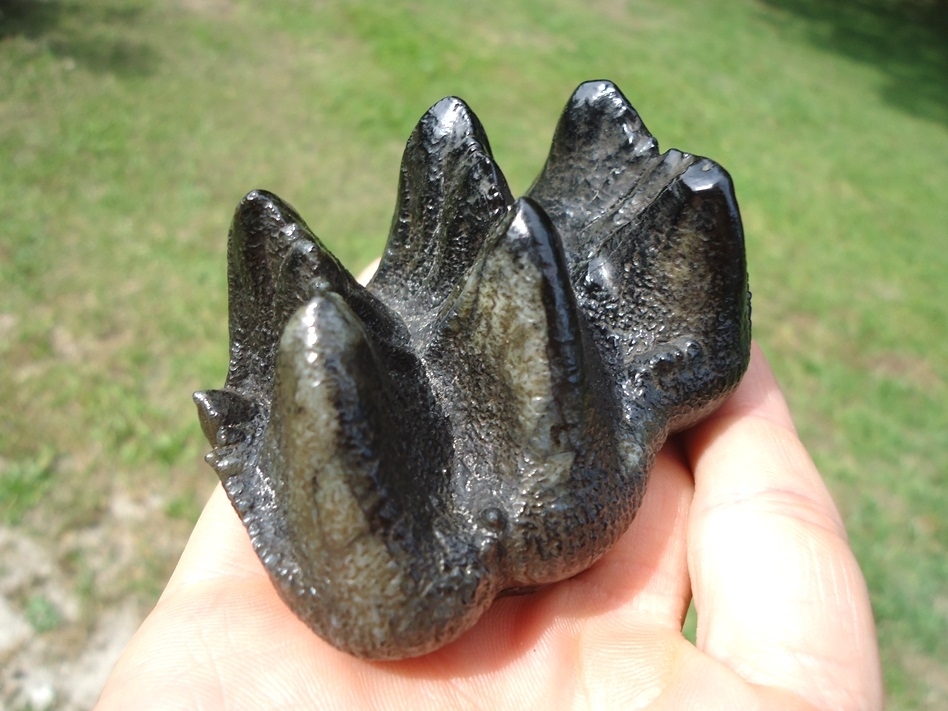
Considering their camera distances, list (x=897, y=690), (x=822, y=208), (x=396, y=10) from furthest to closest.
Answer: (x=396, y=10) → (x=822, y=208) → (x=897, y=690)

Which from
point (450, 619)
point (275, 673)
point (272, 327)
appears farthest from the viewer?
point (272, 327)

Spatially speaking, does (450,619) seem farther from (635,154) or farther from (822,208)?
(822,208)

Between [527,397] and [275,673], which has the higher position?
[527,397]

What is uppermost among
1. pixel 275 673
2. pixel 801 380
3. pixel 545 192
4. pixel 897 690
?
pixel 545 192

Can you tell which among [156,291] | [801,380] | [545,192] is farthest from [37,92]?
[801,380]

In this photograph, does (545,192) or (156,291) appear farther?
(156,291)

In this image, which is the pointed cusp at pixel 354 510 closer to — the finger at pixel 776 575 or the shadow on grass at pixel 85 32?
the finger at pixel 776 575

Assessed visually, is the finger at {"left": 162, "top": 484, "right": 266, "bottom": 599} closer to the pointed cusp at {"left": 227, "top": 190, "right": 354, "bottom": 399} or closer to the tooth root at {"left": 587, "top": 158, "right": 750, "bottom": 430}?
the pointed cusp at {"left": 227, "top": 190, "right": 354, "bottom": 399}
